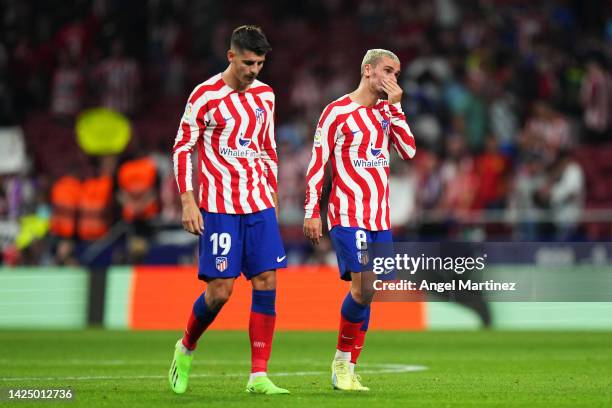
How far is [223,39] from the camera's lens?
27.2 metres

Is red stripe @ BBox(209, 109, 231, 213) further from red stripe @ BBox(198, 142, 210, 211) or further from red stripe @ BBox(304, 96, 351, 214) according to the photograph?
red stripe @ BBox(304, 96, 351, 214)

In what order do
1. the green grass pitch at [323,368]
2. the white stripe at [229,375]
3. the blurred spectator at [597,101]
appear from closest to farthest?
the green grass pitch at [323,368] < the white stripe at [229,375] < the blurred spectator at [597,101]

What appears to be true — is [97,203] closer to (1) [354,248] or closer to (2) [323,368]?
(2) [323,368]

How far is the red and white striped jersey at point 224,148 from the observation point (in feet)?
31.0

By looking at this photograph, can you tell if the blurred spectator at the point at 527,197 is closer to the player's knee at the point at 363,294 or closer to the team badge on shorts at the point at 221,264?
the player's knee at the point at 363,294

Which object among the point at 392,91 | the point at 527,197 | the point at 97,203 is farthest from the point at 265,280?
the point at 527,197

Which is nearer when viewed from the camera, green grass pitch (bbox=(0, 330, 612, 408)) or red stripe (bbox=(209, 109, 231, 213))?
green grass pitch (bbox=(0, 330, 612, 408))

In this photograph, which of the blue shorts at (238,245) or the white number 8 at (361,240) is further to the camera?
the white number 8 at (361,240)

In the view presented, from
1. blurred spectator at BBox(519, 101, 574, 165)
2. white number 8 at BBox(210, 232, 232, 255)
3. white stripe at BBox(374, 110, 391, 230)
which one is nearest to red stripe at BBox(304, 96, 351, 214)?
white stripe at BBox(374, 110, 391, 230)

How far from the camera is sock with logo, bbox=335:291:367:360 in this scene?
9.77 metres

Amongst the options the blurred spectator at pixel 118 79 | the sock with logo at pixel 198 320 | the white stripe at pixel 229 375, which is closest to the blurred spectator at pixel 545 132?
the blurred spectator at pixel 118 79

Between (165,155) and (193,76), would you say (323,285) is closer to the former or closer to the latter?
(165,155)

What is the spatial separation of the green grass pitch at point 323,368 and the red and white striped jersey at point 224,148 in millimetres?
1261

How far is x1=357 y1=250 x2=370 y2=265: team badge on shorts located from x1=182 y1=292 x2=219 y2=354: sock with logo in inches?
39.7
